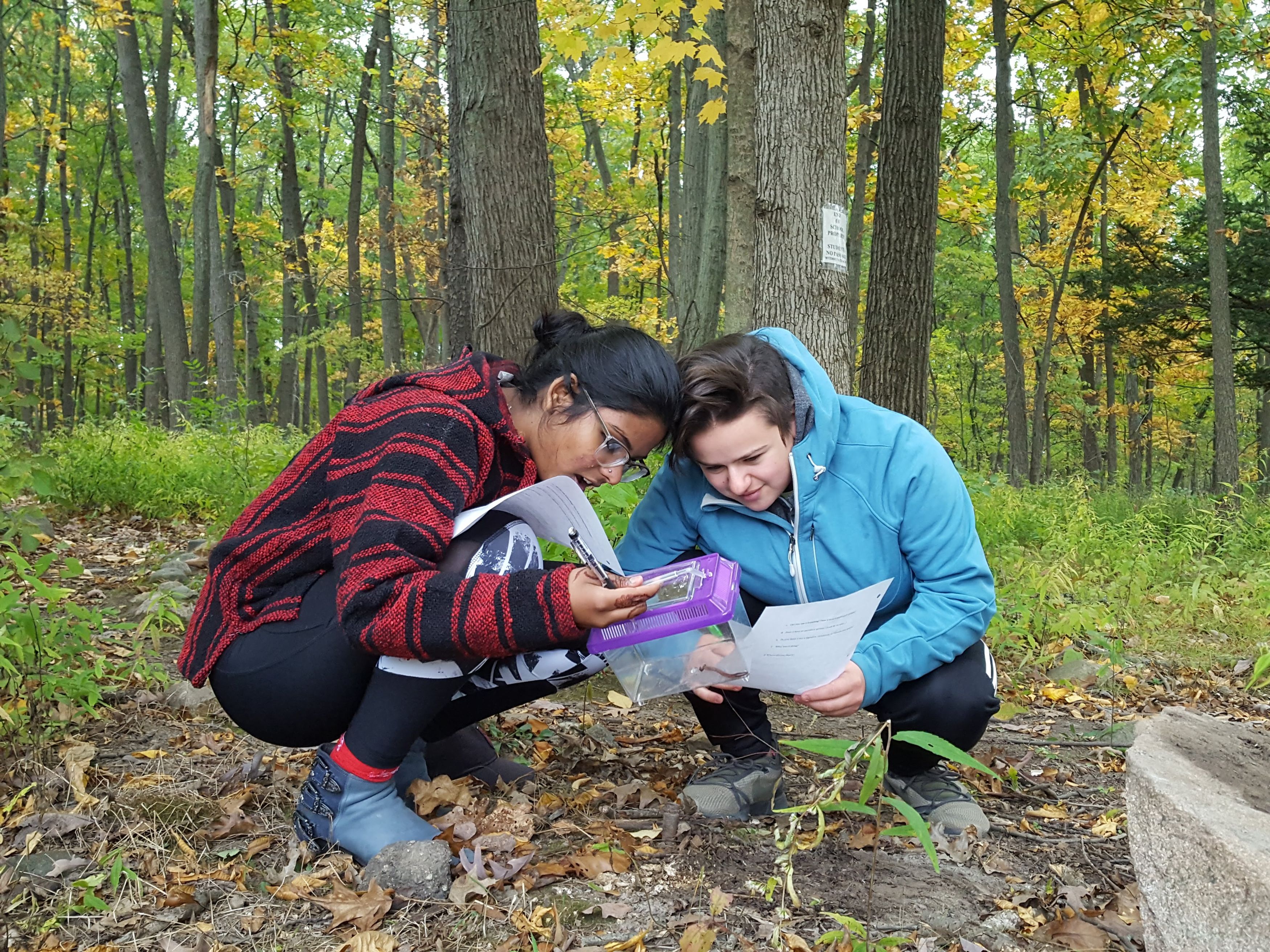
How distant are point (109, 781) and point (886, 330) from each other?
4558mm

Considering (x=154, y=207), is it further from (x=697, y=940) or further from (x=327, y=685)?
(x=697, y=940)

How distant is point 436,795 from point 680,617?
930 millimetres

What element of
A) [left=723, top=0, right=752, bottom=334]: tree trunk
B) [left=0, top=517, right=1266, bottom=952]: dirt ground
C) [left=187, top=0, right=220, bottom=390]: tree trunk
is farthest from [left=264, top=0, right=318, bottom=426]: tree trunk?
[left=0, top=517, right=1266, bottom=952]: dirt ground

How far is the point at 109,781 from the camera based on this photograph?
2.41 meters

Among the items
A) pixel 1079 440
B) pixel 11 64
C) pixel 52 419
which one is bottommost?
pixel 1079 440

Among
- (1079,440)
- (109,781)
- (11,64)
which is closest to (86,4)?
(11,64)

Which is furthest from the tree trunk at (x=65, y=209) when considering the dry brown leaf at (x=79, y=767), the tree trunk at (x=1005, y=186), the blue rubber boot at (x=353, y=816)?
the blue rubber boot at (x=353, y=816)

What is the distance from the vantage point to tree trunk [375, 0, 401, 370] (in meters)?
13.3

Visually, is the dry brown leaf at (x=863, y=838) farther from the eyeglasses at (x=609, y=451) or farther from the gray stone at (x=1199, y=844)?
the eyeglasses at (x=609, y=451)

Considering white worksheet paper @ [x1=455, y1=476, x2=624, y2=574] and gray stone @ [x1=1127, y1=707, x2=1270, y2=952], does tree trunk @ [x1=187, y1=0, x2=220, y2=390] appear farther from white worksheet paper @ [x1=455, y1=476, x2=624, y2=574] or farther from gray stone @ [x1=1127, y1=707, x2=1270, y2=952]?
gray stone @ [x1=1127, y1=707, x2=1270, y2=952]

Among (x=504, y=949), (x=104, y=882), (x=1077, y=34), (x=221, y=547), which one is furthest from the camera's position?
(x=1077, y=34)

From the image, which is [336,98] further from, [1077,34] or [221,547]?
[221,547]

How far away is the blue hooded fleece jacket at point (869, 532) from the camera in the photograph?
2.18 meters

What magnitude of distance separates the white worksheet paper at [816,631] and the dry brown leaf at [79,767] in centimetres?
171
